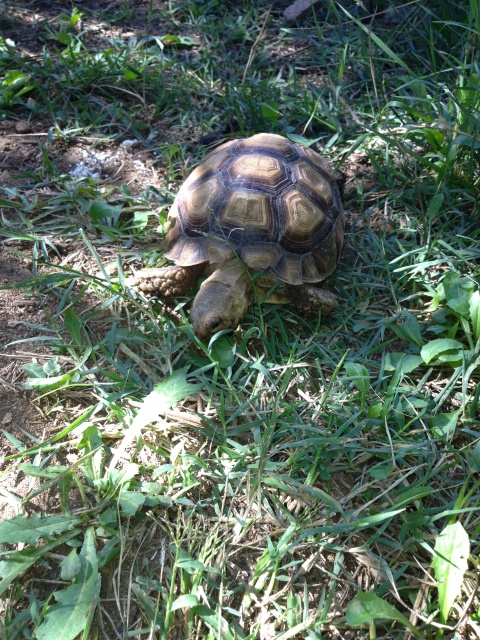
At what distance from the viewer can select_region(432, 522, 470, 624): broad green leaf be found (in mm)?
1676

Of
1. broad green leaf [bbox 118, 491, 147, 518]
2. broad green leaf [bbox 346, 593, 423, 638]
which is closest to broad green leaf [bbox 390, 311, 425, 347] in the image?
broad green leaf [bbox 346, 593, 423, 638]

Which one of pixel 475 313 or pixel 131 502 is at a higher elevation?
pixel 475 313

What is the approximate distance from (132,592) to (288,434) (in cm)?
79

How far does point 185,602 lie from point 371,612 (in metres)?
0.54

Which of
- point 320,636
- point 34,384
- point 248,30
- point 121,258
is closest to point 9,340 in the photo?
point 34,384

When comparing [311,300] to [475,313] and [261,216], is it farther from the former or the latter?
[475,313]

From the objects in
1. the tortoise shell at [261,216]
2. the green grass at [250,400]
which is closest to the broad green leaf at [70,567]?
the green grass at [250,400]

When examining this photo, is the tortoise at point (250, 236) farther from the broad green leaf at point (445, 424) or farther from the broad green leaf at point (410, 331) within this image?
the broad green leaf at point (445, 424)

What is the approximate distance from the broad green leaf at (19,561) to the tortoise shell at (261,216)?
4.41 ft

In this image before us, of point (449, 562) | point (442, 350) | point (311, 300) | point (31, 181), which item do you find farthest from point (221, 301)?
point (31, 181)

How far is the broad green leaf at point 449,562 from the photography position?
66.0 inches

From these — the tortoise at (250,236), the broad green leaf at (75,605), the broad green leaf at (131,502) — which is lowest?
the broad green leaf at (75,605)

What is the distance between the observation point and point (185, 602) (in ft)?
5.40

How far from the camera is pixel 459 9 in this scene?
3.89 m
